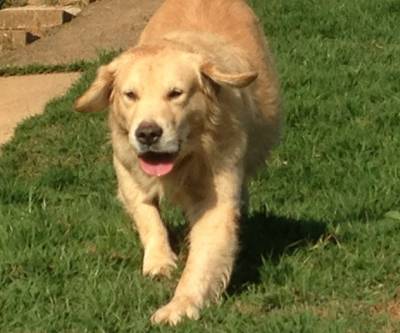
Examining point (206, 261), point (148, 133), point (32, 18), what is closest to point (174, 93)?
point (148, 133)

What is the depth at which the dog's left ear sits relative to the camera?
5074mm

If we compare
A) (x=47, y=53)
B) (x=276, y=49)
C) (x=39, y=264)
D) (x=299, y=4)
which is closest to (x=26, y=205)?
(x=39, y=264)

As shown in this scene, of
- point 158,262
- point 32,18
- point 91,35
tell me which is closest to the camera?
point 158,262

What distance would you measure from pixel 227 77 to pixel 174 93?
272 mm

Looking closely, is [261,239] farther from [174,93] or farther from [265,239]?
[174,93]

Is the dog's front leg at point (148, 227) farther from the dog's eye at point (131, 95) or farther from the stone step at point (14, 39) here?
the stone step at point (14, 39)

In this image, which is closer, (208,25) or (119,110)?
(119,110)

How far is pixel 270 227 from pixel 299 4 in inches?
259

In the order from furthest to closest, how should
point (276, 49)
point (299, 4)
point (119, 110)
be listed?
point (299, 4) → point (276, 49) → point (119, 110)

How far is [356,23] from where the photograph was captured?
11.5 meters

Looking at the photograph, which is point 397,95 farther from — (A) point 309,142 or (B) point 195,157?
(B) point 195,157

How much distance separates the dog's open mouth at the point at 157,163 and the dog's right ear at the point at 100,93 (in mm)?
507

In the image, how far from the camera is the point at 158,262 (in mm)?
5234

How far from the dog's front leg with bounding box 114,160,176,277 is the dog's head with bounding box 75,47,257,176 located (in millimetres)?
412
